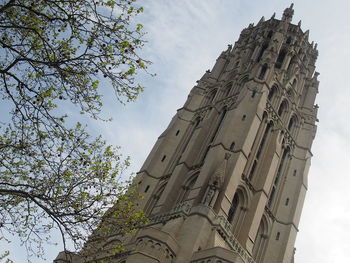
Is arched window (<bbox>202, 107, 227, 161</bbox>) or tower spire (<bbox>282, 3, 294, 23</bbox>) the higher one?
tower spire (<bbox>282, 3, 294, 23</bbox>)

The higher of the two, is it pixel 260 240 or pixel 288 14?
pixel 288 14

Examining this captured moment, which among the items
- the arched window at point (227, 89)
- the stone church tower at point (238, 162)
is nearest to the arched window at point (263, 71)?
the stone church tower at point (238, 162)

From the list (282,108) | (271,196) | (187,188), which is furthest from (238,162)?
(282,108)

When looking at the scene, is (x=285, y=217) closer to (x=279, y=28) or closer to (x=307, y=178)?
(x=307, y=178)

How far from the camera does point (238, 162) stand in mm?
32469

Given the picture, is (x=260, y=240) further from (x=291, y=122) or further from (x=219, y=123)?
(x=291, y=122)

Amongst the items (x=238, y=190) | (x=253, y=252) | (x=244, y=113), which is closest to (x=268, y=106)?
(x=244, y=113)

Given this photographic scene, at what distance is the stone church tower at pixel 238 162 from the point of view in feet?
91.7

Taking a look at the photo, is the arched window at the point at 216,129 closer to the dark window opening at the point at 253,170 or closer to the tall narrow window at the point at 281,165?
the dark window opening at the point at 253,170

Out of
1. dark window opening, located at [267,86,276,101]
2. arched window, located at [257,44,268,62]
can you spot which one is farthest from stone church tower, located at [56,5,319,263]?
arched window, located at [257,44,268,62]

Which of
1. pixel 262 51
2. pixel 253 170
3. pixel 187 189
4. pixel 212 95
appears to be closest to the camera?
pixel 187 189

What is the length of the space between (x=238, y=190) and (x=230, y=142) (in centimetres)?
330

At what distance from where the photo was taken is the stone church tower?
91.7 feet

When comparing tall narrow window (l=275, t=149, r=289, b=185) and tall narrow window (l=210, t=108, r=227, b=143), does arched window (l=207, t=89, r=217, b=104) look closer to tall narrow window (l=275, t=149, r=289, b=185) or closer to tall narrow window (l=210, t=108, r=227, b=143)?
tall narrow window (l=210, t=108, r=227, b=143)
